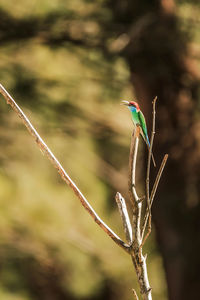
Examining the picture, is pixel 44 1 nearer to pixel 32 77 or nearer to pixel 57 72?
pixel 32 77

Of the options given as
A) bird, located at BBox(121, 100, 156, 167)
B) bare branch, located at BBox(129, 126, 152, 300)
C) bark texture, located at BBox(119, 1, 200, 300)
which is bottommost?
bare branch, located at BBox(129, 126, 152, 300)

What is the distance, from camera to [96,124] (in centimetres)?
A: 414

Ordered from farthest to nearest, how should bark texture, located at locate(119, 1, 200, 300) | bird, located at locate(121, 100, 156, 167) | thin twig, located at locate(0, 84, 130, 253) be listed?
bark texture, located at locate(119, 1, 200, 300) → bird, located at locate(121, 100, 156, 167) → thin twig, located at locate(0, 84, 130, 253)

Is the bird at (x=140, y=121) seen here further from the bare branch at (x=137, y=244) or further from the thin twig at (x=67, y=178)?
the thin twig at (x=67, y=178)

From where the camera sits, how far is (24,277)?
666 centimetres

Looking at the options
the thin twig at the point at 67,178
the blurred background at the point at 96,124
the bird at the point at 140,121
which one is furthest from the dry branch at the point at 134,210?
the blurred background at the point at 96,124

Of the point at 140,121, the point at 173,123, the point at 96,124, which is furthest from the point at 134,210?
the point at 96,124

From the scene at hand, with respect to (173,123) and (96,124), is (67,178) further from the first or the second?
(96,124)

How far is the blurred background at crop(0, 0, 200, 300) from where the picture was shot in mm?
3031

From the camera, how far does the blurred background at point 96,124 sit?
119 inches

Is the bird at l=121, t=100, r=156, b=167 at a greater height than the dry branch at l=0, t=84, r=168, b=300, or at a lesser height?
greater

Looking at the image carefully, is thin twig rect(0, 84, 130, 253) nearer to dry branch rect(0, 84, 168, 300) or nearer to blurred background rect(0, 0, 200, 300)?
dry branch rect(0, 84, 168, 300)

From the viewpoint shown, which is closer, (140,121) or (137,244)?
(137,244)

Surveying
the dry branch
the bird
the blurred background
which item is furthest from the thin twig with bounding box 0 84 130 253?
the blurred background
